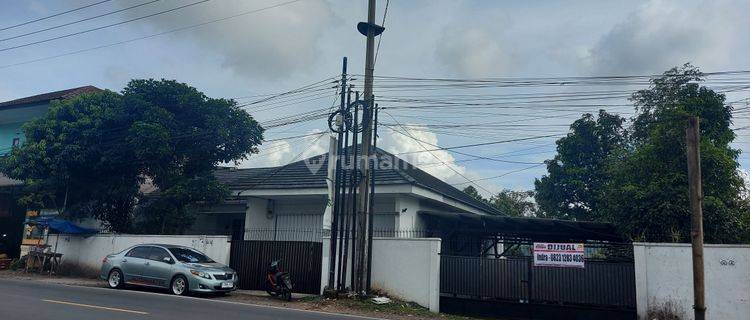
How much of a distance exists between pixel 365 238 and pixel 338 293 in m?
1.67

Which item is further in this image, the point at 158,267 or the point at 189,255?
the point at 189,255

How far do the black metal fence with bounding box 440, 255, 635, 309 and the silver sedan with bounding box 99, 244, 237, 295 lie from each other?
20.9ft

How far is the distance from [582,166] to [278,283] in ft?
73.4

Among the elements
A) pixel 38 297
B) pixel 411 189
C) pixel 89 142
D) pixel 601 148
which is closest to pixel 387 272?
pixel 411 189

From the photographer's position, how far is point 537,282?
13.5 metres

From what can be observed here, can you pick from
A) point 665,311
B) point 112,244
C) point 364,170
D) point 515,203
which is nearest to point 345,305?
point 364,170

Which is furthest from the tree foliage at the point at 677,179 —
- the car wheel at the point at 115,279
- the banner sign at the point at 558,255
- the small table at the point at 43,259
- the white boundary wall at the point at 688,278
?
the small table at the point at 43,259

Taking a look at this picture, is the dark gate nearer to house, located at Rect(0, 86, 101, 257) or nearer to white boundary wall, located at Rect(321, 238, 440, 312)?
white boundary wall, located at Rect(321, 238, 440, 312)

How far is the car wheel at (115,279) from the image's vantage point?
54.5 ft

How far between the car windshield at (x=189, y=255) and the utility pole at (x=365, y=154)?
4.84 m

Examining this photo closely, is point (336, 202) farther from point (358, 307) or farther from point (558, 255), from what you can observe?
point (558, 255)

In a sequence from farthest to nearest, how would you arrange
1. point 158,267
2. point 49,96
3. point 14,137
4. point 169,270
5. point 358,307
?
point 14,137, point 49,96, point 158,267, point 169,270, point 358,307

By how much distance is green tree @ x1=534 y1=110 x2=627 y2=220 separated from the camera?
30562mm

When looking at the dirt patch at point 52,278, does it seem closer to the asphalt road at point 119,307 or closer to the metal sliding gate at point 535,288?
the asphalt road at point 119,307
